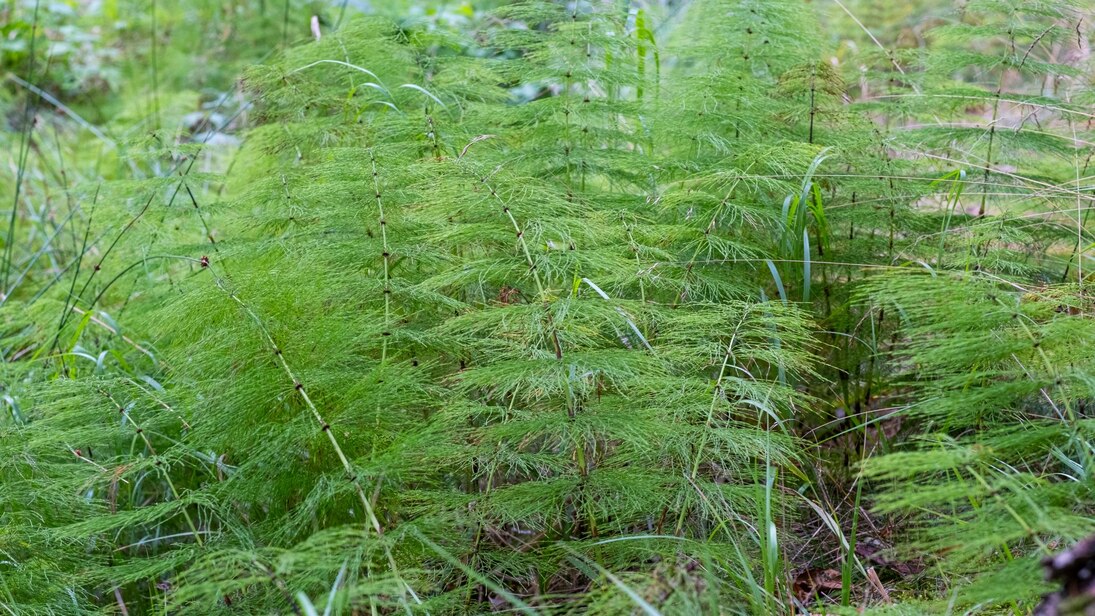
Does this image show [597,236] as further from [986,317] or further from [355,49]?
[355,49]

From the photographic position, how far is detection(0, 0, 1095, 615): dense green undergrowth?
166cm

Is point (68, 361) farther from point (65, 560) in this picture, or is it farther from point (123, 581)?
point (123, 581)

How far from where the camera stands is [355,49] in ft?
9.74

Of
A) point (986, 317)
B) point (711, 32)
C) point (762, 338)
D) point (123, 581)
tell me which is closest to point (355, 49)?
point (711, 32)

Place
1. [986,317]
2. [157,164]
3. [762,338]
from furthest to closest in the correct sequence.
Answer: [157,164], [762,338], [986,317]

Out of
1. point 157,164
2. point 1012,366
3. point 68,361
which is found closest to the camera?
point 1012,366

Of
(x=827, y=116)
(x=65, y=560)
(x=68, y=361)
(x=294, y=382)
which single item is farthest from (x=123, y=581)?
(x=827, y=116)

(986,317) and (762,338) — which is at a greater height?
(986,317)

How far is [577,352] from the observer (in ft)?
5.86

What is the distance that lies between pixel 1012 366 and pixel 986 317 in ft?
1.36

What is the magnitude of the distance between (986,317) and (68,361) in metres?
2.40

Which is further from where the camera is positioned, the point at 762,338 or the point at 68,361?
the point at 68,361

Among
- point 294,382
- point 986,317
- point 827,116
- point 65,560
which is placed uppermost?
point 827,116

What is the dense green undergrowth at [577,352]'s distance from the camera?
1.66m
